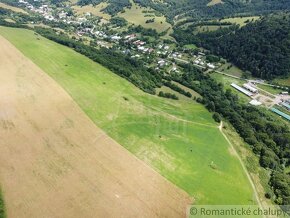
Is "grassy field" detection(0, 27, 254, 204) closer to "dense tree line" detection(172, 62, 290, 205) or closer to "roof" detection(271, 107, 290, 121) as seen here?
"dense tree line" detection(172, 62, 290, 205)

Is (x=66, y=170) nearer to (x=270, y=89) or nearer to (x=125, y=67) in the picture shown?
(x=125, y=67)

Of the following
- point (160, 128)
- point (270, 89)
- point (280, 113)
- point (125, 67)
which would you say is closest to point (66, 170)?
point (160, 128)

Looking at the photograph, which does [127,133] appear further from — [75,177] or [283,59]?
[283,59]

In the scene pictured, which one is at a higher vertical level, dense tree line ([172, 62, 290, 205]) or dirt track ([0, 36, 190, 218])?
dirt track ([0, 36, 190, 218])

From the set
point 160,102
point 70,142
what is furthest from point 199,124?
point 70,142
